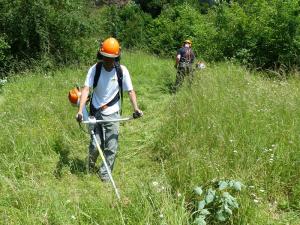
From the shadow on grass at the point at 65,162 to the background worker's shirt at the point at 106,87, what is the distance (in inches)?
31.9

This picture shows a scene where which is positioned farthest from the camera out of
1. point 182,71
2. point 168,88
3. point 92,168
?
point 168,88

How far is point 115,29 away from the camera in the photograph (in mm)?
34156

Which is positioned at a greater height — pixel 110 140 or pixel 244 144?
pixel 244 144

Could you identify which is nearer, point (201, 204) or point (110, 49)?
point (201, 204)

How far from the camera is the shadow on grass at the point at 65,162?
5227 mm

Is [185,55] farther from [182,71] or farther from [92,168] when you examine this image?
[92,168]

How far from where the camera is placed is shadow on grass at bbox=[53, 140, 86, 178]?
5.23 m

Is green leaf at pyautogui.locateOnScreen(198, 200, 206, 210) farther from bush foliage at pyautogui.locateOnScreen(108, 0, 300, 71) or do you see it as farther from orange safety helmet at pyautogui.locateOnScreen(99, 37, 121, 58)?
bush foliage at pyautogui.locateOnScreen(108, 0, 300, 71)

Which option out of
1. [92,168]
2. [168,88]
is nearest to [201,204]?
[92,168]

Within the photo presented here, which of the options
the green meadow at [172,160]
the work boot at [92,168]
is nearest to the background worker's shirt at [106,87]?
the work boot at [92,168]

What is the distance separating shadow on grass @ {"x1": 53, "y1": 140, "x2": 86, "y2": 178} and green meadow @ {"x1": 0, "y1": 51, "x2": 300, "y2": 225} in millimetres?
17

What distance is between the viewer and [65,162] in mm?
5605

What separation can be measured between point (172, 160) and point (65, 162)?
5.01 ft

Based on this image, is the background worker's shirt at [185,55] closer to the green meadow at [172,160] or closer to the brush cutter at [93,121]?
the green meadow at [172,160]
